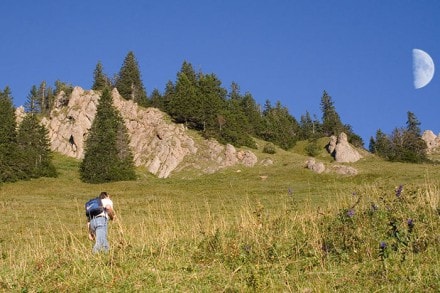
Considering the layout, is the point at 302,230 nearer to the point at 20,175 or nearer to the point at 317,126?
the point at 20,175

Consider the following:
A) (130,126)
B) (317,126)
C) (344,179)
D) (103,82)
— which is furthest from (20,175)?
(317,126)

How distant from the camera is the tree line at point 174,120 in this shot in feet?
244

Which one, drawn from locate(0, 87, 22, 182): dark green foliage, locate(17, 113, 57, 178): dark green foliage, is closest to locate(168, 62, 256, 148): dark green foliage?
locate(17, 113, 57, 178): dark green foliage

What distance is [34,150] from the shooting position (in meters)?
78.7

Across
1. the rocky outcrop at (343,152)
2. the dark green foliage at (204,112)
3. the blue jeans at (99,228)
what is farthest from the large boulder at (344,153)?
the blue jeans at (99,228)

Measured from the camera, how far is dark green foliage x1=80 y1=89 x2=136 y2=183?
7269 centimetres

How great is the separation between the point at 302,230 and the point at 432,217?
2.70m

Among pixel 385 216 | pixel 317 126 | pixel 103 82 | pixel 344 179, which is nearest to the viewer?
pixel 385 216

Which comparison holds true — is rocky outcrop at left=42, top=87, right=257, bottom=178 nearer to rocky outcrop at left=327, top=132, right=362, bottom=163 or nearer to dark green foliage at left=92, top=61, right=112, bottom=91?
dark green foliage at left=92, top=61, right=112, bottom=91

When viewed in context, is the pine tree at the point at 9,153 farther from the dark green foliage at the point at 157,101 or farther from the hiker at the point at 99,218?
the hiker at the point at 99,218

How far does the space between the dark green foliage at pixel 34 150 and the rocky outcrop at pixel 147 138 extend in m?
20.2

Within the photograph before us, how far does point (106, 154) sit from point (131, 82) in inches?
2332

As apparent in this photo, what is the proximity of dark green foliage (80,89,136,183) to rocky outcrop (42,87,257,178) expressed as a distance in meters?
9.23

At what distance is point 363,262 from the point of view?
700cm
